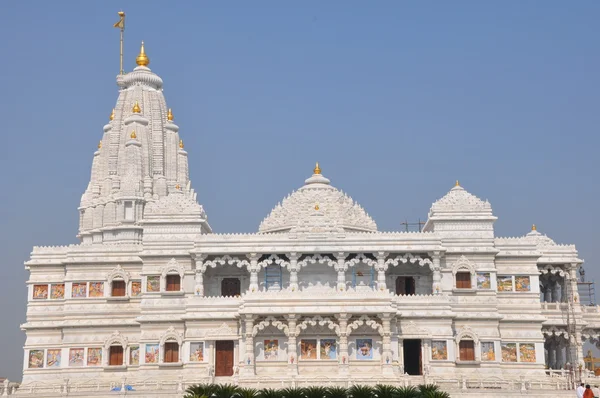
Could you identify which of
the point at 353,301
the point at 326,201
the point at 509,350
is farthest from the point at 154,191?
the point at 509,350

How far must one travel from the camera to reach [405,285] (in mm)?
51938

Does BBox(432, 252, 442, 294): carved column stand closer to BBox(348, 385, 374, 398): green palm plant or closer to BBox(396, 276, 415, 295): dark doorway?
BBox(396, 276, 415, 295): dark doorway

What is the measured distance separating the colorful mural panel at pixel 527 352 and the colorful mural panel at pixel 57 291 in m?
27.4

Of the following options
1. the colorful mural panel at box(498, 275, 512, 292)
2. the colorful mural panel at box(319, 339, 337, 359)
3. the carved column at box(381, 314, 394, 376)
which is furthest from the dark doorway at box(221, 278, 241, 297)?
the colorful mural panel at box(498, 275, 512, 292)

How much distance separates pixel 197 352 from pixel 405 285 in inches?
510

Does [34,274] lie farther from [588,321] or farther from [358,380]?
[588,321]

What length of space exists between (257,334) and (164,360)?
5938 millimetres

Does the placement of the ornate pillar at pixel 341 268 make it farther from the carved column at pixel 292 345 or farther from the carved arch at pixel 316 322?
the carved column at pixel 292 345

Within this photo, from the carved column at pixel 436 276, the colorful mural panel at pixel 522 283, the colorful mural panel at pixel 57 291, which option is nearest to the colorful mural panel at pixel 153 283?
the colorful mural panel at pixel 57 291

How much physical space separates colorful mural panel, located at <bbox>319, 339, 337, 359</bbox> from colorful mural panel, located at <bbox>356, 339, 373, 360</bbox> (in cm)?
124

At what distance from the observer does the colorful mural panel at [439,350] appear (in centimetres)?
4797

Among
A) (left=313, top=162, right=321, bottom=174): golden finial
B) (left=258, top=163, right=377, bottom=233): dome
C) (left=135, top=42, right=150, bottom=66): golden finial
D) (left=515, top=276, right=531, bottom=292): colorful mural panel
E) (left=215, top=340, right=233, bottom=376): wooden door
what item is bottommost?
(left=215, top=340, right=233, bottom=376): wooden door

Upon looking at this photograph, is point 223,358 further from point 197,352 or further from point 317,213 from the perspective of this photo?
point 317,213

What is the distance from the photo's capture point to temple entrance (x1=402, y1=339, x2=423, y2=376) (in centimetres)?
4884
